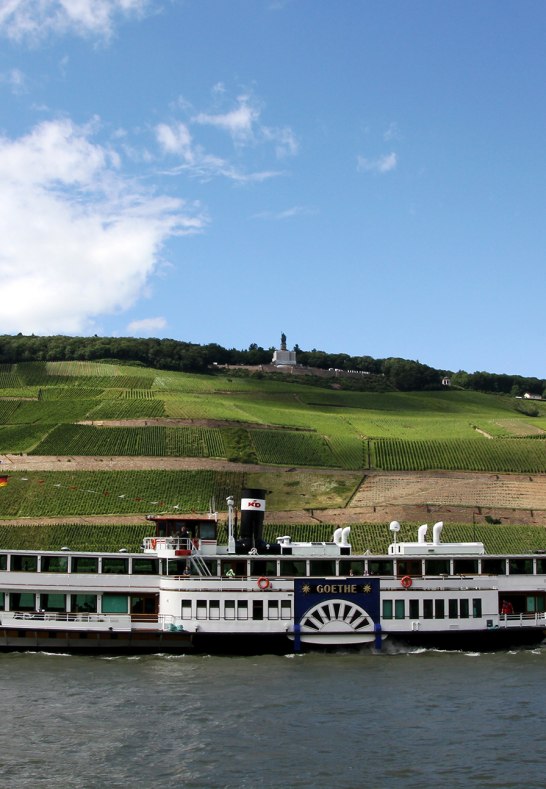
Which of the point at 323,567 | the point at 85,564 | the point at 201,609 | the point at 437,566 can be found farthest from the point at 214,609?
the point at 437,566

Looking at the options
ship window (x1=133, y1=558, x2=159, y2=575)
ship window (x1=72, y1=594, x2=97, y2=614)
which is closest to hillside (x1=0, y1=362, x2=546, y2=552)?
ship window (x1=133, y1=558, x2=159, y2=575)

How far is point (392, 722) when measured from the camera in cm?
2698

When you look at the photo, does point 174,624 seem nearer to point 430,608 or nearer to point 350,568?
point 350,568

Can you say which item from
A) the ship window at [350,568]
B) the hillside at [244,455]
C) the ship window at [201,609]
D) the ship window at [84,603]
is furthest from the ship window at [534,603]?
the hillside at [244,455]

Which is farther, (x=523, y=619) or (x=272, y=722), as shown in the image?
(x=523, y=619)

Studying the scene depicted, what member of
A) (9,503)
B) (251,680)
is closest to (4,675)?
(251,680)

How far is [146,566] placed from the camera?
3825 centimetres

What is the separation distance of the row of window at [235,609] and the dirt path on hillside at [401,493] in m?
31.3

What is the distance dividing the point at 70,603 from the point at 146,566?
3.04m

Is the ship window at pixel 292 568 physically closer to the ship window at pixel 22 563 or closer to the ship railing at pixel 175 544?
the ship railing at pixel 175 544

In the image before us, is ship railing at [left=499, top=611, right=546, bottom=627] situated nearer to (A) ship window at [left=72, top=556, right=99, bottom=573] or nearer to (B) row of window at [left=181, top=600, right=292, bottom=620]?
(B) row of window at [left=181, top=600, right=292, bottom=620]

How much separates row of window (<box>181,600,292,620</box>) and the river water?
5.54ft

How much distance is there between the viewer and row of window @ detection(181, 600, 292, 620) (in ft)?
121

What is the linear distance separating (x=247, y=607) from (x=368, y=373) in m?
137
